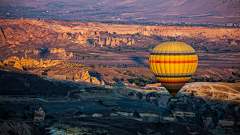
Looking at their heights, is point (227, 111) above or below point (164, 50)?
below

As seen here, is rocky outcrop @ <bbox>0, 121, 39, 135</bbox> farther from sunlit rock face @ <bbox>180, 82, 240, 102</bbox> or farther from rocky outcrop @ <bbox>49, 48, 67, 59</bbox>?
rocky outcrop @ <bbox>49, 48, 67, 59</bbox>

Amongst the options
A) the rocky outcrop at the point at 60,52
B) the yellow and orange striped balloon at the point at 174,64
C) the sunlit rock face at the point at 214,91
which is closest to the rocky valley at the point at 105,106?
the sunlit rock face at the point at 214,91

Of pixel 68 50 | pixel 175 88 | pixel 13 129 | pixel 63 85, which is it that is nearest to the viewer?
pixel 13 129

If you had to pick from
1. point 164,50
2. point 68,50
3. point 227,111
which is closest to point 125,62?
point 68,50

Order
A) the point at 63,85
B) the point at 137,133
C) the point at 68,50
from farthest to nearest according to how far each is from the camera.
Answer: the point at 68,50, the point at 63,85, the point at 137,133

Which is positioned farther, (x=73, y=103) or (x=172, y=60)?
(x=73, y=103)

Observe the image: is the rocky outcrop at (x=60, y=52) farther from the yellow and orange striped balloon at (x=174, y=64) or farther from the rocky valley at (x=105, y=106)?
the yellow and orange striped balloon at (x=174, y=64)

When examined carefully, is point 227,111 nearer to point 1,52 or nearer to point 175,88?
point 175,88

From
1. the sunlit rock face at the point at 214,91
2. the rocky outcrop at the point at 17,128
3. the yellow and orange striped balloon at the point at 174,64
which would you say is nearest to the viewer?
the rocky outcrop at the point at 17,128

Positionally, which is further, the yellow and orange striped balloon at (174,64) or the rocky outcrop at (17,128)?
the yellow and orange striped balloon at (174,64)
